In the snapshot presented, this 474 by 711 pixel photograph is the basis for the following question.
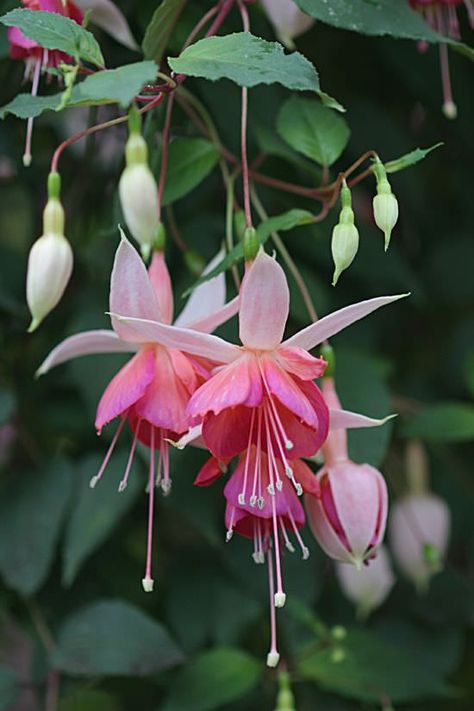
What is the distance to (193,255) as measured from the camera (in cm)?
104

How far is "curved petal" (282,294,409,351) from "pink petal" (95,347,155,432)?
0.10 m

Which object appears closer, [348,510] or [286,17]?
[348,510]

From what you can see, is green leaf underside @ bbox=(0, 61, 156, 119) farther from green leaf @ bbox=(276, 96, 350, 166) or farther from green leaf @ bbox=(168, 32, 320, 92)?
green leaf @ bbox=(276, 96, 350, 166)

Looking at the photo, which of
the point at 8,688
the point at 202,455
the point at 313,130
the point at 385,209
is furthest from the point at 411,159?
the point at 8,688

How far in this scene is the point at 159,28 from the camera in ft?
2.59

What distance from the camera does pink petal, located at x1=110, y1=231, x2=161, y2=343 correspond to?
2.41 feet

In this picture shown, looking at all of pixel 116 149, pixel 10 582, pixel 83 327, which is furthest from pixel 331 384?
pixel 116 149

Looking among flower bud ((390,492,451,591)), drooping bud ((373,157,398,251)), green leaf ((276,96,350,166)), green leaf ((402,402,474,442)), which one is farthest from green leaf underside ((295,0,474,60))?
flower bud ((390,492,451,591))

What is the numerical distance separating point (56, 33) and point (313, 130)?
0.29 metres

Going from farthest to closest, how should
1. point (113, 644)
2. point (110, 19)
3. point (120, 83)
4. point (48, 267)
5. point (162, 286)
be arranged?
point (113, 644), point (110, 19), point (162, 286), point (48, 267), point (120, 83)

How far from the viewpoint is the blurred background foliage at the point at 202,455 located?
1.09 m

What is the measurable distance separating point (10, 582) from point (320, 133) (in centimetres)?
61

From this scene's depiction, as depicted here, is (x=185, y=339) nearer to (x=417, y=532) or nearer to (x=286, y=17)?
(x=286, y=17)

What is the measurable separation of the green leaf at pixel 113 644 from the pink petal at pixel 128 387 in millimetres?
415
